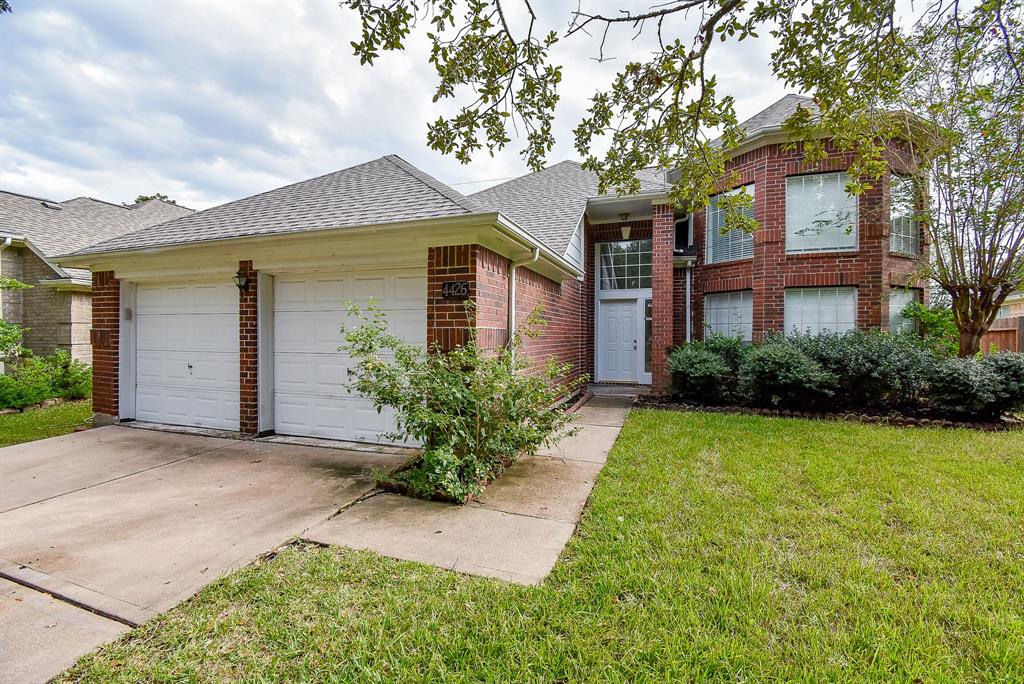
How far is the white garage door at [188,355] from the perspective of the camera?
6.31 metres

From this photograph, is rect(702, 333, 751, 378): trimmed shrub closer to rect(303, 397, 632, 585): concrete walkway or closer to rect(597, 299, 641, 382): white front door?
rect(597, 299, 641, 382): white front door

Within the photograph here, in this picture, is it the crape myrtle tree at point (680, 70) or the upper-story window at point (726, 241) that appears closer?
the crape myrtle tree at point (680, 70)

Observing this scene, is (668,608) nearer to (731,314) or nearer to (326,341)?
(326,341)

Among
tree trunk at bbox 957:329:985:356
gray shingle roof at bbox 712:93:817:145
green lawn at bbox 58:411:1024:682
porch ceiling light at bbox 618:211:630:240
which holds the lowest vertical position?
green lawn at bbox 58:411:1024:682

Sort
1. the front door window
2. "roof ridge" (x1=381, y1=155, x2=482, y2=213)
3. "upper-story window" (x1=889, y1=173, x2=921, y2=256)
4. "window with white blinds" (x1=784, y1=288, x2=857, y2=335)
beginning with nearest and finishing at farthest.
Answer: "roof ridge" (x1=381, y1=155, x2=482, y2=213) < "upper-story window" (x1=889, y1=173, x2=921, y2=256) < "window with white blinds" (x1=784, y1=288, x2=857, y2=335) < the front door window

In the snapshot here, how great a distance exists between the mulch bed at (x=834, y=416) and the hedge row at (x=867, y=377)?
0.20 metres

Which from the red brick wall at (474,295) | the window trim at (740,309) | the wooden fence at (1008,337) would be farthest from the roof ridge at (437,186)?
the wooden fence at (1008,337)

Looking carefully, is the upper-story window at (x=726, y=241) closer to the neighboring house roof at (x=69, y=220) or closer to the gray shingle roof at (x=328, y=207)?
the gray shingle roof at (x=328, y=207)

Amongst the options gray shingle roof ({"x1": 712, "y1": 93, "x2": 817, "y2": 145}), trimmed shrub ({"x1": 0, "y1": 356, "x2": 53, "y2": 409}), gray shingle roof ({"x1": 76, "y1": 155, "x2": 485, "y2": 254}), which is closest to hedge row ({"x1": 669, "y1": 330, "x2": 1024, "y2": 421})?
gray shingle roof ({"x1": 712, "y1": 93, "x2": 817, "y2": 145})

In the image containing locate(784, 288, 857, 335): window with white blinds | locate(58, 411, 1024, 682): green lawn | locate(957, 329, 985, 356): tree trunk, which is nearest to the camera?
locate(58, 411, 1024, 682): green lawn

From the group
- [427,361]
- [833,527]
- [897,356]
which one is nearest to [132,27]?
[427,361]

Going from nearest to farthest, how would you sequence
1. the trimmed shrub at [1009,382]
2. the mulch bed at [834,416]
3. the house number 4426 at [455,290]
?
the house number 4426 at [455,290] → the trimmed shrub at [1009,382] → the mulch bed at [834,416]

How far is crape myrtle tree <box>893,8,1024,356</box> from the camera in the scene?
7.02 m

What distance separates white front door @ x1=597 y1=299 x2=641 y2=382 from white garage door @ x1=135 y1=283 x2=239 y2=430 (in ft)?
26.9
